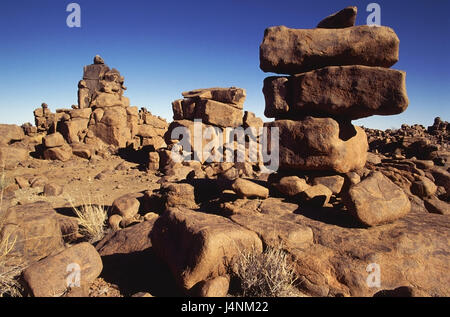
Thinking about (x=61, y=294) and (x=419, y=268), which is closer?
(x=61, y=294)

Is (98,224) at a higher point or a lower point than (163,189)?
lower

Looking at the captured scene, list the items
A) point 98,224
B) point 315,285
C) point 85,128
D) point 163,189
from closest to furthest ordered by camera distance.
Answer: point 315,285
point 98,224
point 163,189
point 85,128

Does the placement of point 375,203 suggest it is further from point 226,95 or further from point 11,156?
point 11,156

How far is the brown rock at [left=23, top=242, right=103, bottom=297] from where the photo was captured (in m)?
2.48

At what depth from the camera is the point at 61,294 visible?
250cm

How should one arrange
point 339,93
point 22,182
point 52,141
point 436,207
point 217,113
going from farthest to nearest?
point 52,141, point 217,113, point 22,182, point 436,207, point 339,93

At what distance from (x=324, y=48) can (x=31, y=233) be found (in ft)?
19.1

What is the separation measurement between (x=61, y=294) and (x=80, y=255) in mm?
471

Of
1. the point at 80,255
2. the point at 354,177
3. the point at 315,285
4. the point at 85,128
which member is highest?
the point at 85,128

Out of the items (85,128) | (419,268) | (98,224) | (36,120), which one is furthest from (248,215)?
(36,120)

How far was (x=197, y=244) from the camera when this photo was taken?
2.63 meters

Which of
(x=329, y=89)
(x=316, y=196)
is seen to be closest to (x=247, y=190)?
(x=316, y=196)

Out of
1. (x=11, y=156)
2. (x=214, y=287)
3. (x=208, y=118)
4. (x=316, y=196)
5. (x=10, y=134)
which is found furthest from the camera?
(x=10, y=134)
